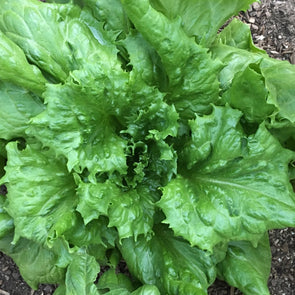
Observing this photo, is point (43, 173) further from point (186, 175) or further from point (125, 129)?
point (186, 175)

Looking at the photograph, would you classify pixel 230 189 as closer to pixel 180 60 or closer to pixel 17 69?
pixel 180 60

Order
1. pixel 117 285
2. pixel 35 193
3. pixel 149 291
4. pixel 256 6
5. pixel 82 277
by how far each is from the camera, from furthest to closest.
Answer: pixel 256 6
pixel 117 285
pixel 35 193
pixel 149 291
pixel 82 277

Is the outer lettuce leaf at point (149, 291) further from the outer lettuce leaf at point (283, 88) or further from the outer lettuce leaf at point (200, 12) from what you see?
the outer lettuce leaf at point (200, 12)

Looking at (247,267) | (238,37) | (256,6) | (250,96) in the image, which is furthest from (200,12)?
(247,267)

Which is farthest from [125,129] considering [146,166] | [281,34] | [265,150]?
[281,34]

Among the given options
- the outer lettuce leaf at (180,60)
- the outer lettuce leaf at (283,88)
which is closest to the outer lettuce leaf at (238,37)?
the outer lettuce leaf at (283,88)
